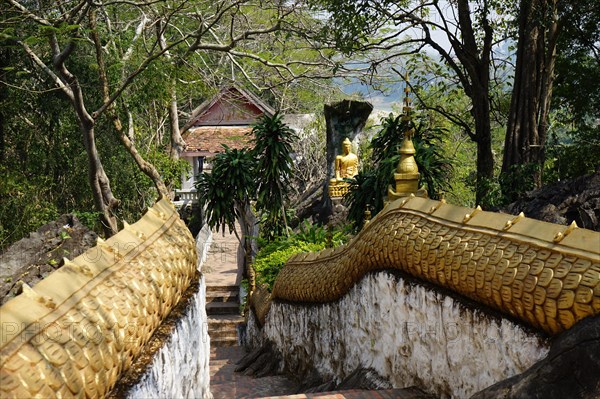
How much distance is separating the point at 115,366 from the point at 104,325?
0.17m

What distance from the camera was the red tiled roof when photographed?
24.7 metres

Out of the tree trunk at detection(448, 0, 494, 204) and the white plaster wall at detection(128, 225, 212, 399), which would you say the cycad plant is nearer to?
the tree trunk at detection(448, 0, 494, 204)

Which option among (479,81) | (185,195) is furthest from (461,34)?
(185,195)

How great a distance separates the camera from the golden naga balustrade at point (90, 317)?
196 cm

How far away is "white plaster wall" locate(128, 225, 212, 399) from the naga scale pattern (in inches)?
61.4

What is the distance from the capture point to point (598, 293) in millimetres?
2764

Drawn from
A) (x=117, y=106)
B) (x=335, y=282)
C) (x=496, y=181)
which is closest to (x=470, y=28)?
(x=496, y=181)

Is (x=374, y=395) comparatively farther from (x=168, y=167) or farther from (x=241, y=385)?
(x=168, y=167)

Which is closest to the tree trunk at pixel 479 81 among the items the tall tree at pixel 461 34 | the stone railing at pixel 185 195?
the tall tree at pixel 461 34

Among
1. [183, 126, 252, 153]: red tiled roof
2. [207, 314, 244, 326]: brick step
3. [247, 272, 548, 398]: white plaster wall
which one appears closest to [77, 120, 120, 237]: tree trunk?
Answer: [207, 314, 244, 326]: brick step

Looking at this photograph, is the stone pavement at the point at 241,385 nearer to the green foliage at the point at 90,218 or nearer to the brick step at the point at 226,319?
the brick step at the point at 226,319

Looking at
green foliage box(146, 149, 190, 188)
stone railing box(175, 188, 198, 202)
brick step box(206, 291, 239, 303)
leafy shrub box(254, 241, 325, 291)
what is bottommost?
brick step box(206, 291, 239, 303)

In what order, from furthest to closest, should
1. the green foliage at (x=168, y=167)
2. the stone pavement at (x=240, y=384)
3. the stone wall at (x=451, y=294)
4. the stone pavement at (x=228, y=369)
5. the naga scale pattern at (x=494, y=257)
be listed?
the green foliage at (x=168, y=167) → the stone pavement at (x=228, y=369) → the stone pavement at (x=240, y=384) → the stone wall at (x=451, y=294) → the naga scale pattern at (x=494, y=257)

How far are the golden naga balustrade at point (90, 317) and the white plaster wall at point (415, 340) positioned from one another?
70.7 inches
